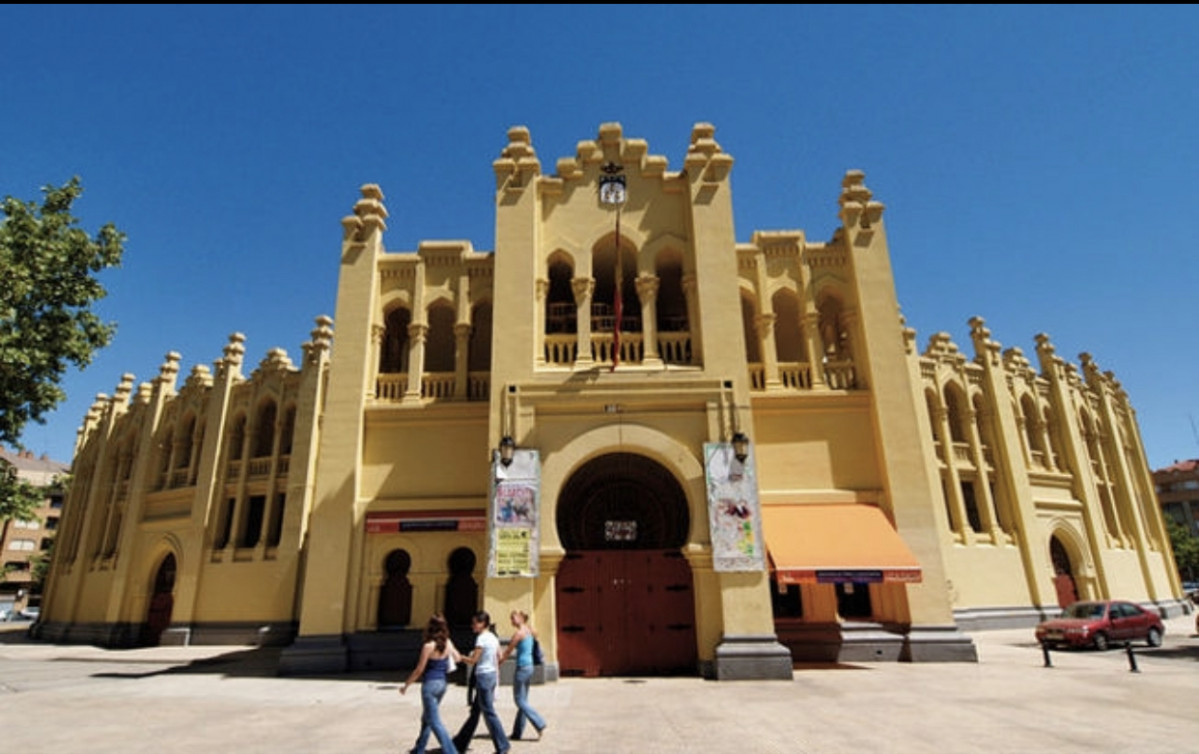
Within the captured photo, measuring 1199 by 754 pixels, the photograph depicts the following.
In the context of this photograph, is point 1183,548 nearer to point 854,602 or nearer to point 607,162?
point 854,602

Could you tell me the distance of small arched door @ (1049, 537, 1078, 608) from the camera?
25422 mm

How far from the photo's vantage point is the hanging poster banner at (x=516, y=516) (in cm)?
1349

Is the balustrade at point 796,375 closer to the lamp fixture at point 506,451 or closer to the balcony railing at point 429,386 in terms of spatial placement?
the lamp fixture at point 506,451

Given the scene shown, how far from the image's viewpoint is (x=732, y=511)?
1379cm

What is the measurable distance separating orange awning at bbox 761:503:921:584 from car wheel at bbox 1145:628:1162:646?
1186cm

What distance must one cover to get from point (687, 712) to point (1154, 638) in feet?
63.1

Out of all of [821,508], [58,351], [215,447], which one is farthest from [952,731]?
[215,447]

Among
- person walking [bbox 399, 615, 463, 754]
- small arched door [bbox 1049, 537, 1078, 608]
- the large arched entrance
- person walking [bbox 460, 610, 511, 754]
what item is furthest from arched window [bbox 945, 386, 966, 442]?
person walking [bbox 399, 615, 463, 754]

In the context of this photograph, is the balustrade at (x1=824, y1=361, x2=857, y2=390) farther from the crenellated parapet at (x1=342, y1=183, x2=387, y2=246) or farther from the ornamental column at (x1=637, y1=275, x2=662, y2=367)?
the crenellated parapet at (x1=342, y1=183, x2=387, y2=246)

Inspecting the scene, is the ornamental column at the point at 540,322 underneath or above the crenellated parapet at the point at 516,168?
underneath

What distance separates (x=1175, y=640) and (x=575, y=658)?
70.4ft

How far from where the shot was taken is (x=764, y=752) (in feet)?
24.7

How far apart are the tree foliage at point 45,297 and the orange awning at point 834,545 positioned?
17.8 m

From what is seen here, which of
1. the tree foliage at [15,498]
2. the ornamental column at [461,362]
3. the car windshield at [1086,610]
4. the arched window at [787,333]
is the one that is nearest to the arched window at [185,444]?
the tree foliage at [15,498]
